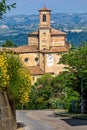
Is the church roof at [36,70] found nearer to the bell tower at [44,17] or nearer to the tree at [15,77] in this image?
the bell tower at [44,17]

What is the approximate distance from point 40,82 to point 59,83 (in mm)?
10502

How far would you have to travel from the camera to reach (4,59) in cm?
3697

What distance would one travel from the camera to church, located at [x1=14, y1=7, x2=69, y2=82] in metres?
142

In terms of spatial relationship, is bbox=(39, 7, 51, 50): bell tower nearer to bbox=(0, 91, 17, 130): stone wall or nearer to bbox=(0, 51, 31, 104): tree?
bbox=(0, 51, 31, 104): tree

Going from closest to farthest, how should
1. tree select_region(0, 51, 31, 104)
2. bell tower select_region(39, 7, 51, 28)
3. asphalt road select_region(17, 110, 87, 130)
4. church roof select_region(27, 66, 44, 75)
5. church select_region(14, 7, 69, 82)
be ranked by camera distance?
tree select_region(0, 51, 31, 104)
asphalt road select_region(17, 110, 87, 130)
church roof select_region(27, 66, 44, 75)
church select_region(14, 7, 69, 82)
bell tower select_region(39, 7, 51, 28)

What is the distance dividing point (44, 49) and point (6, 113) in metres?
115

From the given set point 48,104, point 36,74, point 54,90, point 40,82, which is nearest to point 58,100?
point 48,104

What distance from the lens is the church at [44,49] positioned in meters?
142

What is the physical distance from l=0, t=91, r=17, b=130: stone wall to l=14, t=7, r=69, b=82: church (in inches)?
4169

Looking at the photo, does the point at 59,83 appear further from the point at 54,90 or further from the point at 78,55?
the point at 78,55

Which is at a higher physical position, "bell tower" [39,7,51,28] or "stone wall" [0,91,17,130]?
"bell tower" [39,7,51,28]

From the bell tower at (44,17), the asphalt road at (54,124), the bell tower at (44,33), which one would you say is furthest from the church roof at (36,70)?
the asphalt road at (54,124)

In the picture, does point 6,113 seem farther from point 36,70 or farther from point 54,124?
point 36,70

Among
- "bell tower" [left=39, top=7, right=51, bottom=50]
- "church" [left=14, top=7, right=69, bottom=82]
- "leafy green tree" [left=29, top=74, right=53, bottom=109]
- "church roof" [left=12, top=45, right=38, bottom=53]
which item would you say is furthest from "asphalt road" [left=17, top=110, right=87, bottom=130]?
"bell tower" [left=39, top=7, right=51, bottom=50]
